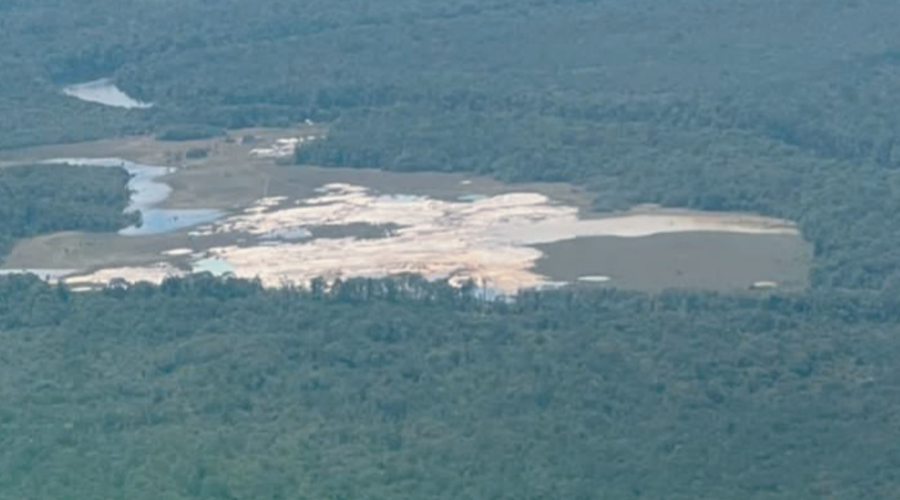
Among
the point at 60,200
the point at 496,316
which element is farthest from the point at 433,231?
the point at 496,316

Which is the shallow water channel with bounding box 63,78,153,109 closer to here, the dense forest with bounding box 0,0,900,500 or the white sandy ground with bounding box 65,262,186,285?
the dense forest with bounding box 0,0,900,500

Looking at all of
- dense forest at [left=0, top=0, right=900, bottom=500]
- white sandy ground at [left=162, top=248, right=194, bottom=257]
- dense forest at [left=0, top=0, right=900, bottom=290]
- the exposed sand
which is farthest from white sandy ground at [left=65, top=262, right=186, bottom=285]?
dense forest at [left=0, top=0, right=900, bottom=290]

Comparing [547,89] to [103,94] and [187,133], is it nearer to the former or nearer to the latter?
[187,133]

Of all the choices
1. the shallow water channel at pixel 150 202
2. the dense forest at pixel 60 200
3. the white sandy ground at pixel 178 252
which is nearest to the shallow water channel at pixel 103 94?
the shallow water channel at pixel 150 202

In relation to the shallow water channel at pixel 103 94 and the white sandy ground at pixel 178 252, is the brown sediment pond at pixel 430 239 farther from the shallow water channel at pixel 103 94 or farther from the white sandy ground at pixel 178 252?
the shallow water channel at pixel 103 94

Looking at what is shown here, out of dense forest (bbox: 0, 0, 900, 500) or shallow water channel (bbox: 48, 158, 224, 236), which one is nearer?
dense forest (bbox: 0, 0, 900, 500)

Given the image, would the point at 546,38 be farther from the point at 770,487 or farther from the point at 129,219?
the point at 770,487
